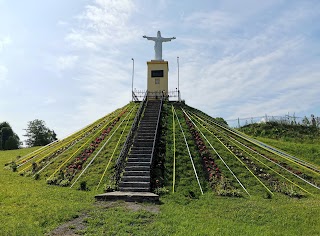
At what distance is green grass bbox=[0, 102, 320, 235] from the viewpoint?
10.2m

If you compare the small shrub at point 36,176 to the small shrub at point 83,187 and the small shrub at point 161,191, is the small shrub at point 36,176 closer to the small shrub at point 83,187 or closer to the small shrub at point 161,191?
the small shrub at point 83,187

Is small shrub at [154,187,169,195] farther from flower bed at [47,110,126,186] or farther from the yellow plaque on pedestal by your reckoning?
the yellow plaque on pedestal

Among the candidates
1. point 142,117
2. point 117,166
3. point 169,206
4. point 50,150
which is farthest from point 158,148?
point 50,150

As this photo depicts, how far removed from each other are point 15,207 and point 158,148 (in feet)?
34.2

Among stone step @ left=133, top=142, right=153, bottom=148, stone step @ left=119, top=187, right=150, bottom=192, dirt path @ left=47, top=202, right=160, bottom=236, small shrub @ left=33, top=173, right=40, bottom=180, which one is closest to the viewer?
dirt path @ left=47, top=202, right=160, bottom=236

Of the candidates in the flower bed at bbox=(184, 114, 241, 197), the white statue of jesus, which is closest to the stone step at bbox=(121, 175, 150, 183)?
the flower bed at bbox=(184, 114, 241, 197)

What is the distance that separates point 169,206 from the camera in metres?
13.5

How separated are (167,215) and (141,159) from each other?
23.6ft

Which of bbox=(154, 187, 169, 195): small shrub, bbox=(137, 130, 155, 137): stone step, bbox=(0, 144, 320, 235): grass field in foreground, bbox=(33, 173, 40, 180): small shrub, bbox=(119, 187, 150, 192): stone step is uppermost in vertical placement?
bbox=(137, 130, 155, 137): stone step

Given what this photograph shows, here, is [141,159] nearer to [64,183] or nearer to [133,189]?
[133,189]

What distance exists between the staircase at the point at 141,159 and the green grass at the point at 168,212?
130 cm

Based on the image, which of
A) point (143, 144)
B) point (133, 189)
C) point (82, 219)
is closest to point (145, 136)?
point (143, 144)

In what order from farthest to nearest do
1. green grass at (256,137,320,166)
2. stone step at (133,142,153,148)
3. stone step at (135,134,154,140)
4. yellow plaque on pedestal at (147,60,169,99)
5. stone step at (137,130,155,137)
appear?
yellow plaque on pedestal at (147,60,169,99), green grass at (256,137,320,166), stone step at (137,130,155,137), stone step at (135,134,154,140), stone step at (133,142,153,148)

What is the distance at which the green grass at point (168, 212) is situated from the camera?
10219 mm
